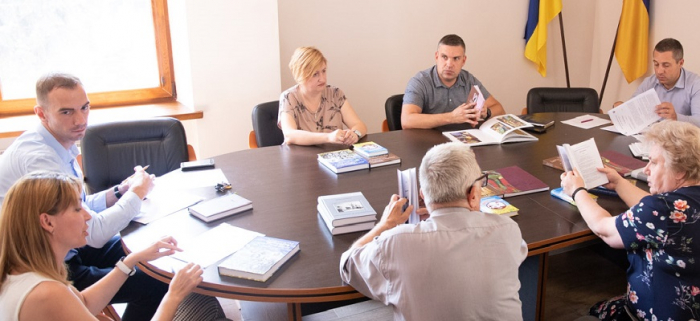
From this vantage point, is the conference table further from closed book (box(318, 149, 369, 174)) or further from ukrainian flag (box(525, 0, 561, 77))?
ukrainian flag (box(525, 0, 561, 77))

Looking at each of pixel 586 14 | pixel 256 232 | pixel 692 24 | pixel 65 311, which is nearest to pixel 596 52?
pixel 586 14

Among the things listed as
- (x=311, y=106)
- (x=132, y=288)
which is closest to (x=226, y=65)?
(x=311, y=106)

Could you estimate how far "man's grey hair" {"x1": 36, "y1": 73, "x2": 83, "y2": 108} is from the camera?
8.07 ft

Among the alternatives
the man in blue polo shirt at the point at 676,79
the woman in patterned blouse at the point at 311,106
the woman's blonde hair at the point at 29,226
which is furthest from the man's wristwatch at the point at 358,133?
the man in blue polo shirt at the point at 676,79

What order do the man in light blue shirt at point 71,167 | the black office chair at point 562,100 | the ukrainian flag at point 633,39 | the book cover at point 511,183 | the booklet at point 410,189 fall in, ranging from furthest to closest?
the ukrainian flag at point 633,39 → the black office chair at point 562,100 → the book cover at point 511,183 → the man in light blue shirt at point 71,167 → the booklet at point 410,189

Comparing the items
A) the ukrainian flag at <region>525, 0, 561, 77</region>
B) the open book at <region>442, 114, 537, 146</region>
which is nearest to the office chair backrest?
the open book at <region>442, 114, 537, 146</region>

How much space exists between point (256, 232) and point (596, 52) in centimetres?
490

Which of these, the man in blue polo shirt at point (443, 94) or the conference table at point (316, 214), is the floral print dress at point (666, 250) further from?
the man in blue polo shirt at point (443, 94)

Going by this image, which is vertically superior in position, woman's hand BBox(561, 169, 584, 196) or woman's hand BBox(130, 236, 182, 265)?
woman's hand BBox(561, 169, 584, 196)

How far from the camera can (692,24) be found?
16.2 feet

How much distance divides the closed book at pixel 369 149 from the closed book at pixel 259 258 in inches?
41.8

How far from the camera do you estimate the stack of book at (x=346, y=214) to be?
219cm

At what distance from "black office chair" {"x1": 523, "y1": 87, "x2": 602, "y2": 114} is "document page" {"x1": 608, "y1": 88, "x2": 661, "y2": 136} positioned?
862 mm

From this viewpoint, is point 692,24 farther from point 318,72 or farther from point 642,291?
point 642,291
